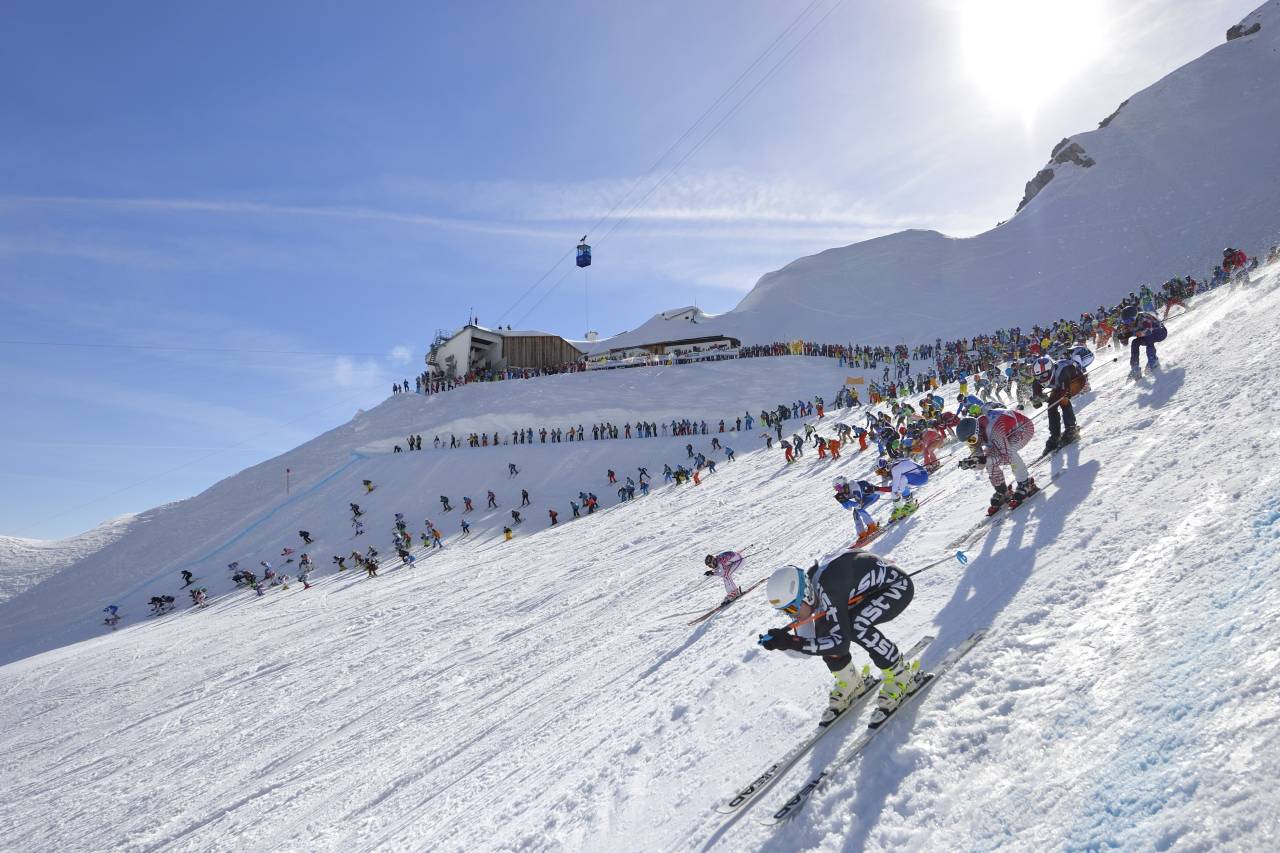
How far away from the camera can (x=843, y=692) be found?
A: 4402mm

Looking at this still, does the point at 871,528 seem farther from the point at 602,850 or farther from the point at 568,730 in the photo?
the point at 602,850

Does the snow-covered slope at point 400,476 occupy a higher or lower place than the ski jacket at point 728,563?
higher

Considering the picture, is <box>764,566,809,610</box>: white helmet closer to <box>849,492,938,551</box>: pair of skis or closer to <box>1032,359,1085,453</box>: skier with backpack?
<box>849,492,938,551</box>: pair of skis

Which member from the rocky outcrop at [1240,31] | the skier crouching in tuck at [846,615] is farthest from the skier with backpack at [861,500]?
the rocky outcrop at [1240,31]

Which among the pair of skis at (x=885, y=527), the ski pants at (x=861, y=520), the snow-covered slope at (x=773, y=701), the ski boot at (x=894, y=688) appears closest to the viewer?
the snow-covered slope at (x=773, y=701)

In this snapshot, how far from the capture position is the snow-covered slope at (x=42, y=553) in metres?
32.4

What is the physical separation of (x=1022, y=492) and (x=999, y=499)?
10.0 inches

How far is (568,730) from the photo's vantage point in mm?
6672

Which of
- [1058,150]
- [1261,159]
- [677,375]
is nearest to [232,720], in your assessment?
[677,375]

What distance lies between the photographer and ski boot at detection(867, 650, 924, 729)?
406 centimetres

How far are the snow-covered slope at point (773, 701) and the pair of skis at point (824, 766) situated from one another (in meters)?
0.08

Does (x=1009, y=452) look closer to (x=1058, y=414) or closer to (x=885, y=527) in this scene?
(x=1058, y=414)

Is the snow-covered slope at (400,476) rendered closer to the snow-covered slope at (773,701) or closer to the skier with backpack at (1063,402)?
the snow-covered slope at (773,701)

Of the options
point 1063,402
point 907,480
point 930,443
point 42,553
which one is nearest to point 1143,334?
point 1063,402
